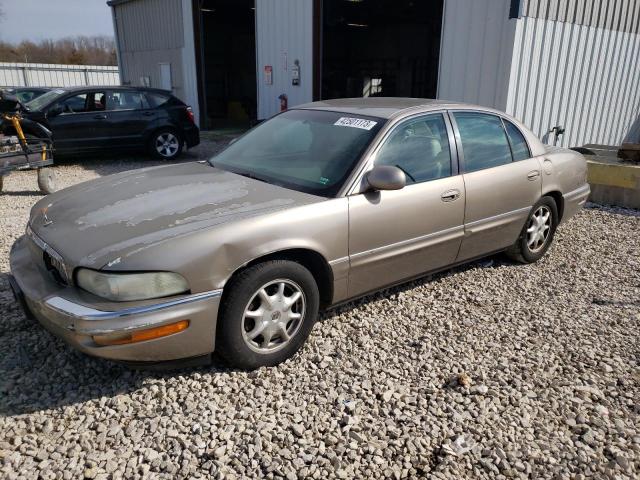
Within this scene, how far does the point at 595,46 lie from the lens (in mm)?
9602

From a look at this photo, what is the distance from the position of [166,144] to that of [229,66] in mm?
14327

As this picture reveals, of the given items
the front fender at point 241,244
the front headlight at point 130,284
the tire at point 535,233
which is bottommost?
the tire at point 535,233

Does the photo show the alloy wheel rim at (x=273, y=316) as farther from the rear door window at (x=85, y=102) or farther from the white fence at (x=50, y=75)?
the white fence at (x=50, y=75)

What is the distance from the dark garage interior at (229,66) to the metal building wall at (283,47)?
767 cm

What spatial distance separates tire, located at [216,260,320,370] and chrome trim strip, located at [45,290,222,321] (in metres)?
0.27

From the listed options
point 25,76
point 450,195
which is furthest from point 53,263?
point 25,76

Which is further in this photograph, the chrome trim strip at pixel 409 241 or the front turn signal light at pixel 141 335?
the chrome trim strip at pixel 409 241

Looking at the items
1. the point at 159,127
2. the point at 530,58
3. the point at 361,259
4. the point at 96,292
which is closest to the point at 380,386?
the point at 361,259

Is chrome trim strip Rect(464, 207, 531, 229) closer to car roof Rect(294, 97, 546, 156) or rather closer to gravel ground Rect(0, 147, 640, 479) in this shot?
gravel ground Rect(0, 147, 640, 479)

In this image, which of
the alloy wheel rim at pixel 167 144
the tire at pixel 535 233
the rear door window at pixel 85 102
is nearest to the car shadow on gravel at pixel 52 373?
the tire at pixel 535 233

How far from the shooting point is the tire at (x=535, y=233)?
4762 mm

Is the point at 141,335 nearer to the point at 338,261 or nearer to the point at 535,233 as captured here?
the point at 338,261

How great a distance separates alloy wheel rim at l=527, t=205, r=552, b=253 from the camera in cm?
481

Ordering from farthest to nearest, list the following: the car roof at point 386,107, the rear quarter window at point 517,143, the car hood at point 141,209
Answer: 1. the rear quarter window at point 517,143
2. the car roof at point 386,107
3. the car hood at point 141,209
